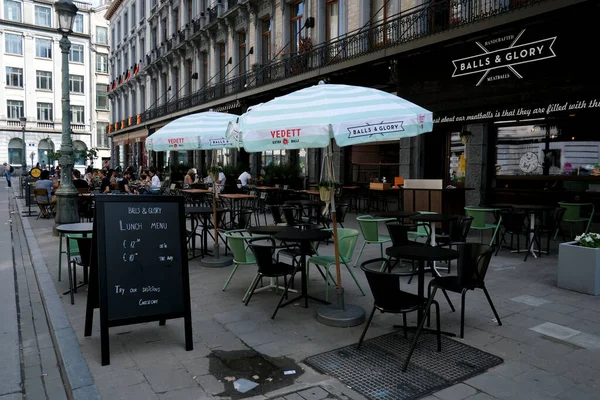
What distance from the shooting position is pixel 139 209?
453 cm

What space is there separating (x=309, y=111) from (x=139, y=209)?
1.95 metres

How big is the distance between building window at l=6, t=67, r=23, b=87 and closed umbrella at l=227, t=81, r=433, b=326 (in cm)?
6356

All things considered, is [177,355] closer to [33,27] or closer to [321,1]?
[321,1]

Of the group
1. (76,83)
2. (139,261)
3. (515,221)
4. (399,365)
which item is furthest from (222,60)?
(76,83)

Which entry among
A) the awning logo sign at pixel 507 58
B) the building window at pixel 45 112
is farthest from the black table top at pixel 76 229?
the building window at pixel 45 112

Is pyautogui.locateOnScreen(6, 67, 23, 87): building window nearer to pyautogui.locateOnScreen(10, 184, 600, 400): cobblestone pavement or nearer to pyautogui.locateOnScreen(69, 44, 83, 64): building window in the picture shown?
pyautogui.locateOnScreen(69, 44, 83, 64): building window

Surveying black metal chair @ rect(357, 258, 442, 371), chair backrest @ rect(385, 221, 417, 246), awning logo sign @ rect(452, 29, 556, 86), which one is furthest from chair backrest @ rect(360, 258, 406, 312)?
awning logo sign @ rect(452, 29, 556, 86)

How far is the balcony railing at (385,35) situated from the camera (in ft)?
38.0

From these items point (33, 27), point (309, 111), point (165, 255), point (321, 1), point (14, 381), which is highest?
point (33, 27)

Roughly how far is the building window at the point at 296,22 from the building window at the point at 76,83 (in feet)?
168

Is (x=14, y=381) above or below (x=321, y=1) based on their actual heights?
below

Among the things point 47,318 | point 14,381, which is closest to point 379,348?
point 14,381

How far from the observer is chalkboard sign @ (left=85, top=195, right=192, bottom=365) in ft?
14.1

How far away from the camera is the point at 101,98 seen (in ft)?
214
